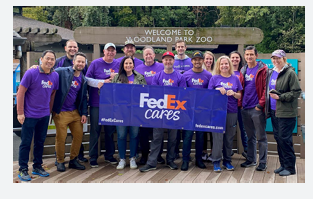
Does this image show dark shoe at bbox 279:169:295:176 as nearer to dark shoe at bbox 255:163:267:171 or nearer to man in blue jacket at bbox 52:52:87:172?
dark shoe at bbox 255:163:267:171

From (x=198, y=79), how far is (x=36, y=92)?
2761 millimetres

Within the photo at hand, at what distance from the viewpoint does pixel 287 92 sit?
5.39 m

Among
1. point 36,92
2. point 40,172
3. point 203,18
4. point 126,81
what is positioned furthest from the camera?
point 203,18

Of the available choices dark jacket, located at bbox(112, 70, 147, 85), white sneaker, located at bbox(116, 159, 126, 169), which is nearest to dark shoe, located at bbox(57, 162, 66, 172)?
white sneaker, located at bbox(116, 159, 126, 169)

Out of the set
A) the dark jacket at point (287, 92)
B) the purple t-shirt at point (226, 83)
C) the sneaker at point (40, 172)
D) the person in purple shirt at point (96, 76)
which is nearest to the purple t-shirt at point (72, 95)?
the person in purple shirt at point (96, 76)

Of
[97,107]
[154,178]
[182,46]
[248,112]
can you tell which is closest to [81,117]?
[97,107]

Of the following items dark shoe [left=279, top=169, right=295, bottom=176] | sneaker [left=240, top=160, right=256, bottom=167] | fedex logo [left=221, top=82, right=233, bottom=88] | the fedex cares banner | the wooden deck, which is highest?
fedex logo [left=221, top=82, right=233, bottom=88]

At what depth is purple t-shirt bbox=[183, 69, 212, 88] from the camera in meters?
5.88

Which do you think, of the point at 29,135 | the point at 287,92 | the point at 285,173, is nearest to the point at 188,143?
the point at 285,173

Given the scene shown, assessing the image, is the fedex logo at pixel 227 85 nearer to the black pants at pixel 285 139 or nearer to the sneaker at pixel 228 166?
the black pants at pixel 285 139

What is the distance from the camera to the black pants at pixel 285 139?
548 cm

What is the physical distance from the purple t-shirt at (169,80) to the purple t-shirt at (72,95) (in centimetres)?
137

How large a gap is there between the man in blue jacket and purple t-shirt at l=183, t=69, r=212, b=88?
187 cm

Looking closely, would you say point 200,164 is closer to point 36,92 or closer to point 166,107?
point 166,107
